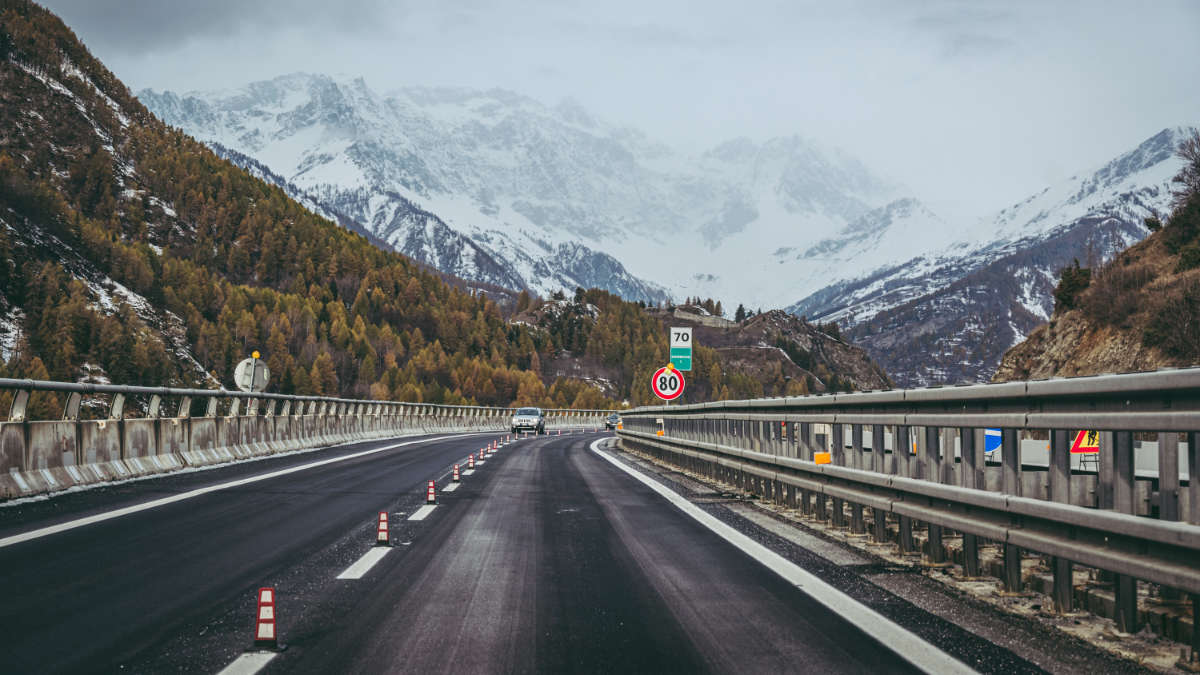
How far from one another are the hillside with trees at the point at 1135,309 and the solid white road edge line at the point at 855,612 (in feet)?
145

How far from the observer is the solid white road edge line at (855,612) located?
5.44 meters

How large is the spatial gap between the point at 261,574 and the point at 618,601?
257cm

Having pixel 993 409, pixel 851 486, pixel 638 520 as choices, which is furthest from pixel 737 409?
pixel 993 409

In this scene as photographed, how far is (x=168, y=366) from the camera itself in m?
157

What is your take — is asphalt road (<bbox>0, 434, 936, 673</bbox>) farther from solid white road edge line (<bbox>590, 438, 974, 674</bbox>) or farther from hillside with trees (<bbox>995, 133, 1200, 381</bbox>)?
hillside with trees (<bbox>995, 133, 1200, 381</bbox>)

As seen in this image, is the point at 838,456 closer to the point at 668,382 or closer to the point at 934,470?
the point at 934,470

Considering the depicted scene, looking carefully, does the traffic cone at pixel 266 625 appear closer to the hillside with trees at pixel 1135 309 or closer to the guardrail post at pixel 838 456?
the guardrail post at pixel 838 456

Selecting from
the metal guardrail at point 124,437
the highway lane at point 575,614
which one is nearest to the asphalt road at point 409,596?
the highway lane at point 575,614

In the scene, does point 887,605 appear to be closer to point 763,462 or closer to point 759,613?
point 759,613

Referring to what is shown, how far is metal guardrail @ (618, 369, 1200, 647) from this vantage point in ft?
17.3

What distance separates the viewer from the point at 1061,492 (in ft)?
20.9

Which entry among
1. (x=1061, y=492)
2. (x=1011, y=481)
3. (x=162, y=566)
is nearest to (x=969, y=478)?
(x=1011, y=481)

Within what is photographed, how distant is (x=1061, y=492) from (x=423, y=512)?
7.46m

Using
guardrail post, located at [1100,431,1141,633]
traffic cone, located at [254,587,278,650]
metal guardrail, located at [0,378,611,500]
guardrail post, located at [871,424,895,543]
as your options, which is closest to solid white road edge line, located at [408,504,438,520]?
metal guardrail, located at [0,378,611,500]
